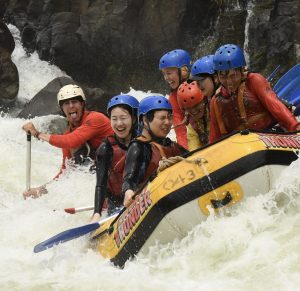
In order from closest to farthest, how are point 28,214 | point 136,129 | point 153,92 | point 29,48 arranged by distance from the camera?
point 136,129 < point 28,214 < point 153,92 < point 29,48

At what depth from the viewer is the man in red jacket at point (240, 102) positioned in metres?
4.02

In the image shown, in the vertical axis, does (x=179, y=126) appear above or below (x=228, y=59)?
below

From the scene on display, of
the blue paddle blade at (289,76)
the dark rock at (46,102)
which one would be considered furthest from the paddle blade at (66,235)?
the dark rock at (46,102)

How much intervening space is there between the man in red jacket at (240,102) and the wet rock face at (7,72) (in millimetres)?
9774

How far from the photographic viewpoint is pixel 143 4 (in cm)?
1390

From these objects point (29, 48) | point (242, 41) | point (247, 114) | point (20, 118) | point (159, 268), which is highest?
point (29, 48)

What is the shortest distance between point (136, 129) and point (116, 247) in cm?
111

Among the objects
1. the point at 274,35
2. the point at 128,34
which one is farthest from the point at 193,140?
the point at 128,34

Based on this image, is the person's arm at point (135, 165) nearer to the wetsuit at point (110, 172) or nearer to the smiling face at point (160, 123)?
the smiling face at point (160, 123)

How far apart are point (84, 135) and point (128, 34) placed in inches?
360

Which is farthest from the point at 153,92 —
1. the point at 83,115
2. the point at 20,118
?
the point at 83,115

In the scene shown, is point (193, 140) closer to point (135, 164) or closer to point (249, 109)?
point (249, 109)

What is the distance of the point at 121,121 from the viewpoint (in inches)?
170

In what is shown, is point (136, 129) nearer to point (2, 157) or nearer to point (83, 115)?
point (83, 115)
